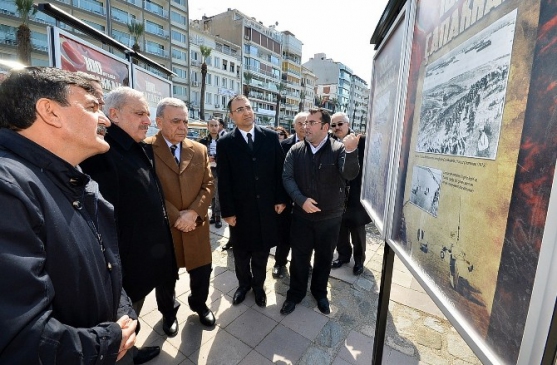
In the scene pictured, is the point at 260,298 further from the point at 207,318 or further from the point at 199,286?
the point at 199,286

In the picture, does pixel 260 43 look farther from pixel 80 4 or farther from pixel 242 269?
pixel 242 269

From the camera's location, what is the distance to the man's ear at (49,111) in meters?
1.09

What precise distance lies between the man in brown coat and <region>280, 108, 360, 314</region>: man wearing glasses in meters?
0.90

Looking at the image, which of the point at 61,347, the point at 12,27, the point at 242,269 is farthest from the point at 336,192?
the point at 12,27

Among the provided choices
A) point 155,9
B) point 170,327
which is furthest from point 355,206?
point 155,9

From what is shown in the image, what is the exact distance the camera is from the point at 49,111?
1112 mm

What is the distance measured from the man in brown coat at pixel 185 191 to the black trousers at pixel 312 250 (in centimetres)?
96

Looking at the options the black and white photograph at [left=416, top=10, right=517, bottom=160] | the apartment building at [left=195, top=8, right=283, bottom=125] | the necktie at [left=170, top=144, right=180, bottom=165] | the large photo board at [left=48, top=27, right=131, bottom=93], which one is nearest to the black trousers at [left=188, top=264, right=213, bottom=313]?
the necktie at [left=170, top=144, right=180, bottom=165]

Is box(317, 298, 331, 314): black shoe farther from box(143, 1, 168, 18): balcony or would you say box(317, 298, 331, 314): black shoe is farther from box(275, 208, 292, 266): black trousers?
box(143, 1, 168, 18): balcony

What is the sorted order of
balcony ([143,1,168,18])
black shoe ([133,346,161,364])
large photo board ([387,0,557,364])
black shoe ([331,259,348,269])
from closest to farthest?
large photo board ([387,0,557,364]) → black shoe ([133,346,161,364]) → black shoe ([331,259,348,269]) → balcony ([143,1,168,18])

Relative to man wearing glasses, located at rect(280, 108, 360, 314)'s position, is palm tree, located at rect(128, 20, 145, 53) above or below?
above

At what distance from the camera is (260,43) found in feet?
165

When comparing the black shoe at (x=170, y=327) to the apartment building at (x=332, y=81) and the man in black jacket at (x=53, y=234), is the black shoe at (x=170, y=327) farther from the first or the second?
the apartment building at (x=332, y=81)

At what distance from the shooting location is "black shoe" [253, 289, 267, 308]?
9.96 ft
